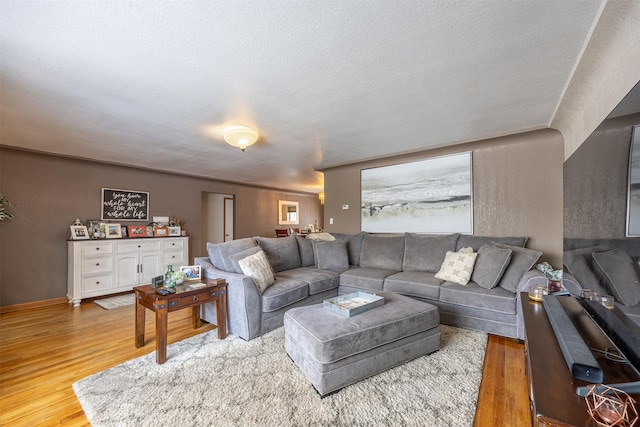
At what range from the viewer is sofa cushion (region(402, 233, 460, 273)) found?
11.1 ft

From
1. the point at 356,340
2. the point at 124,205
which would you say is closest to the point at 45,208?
the point at 124,205

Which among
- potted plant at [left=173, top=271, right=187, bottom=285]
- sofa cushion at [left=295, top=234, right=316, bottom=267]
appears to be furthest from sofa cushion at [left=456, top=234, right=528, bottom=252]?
potted plant at [left=173, top=271, right=187, bottom=285]

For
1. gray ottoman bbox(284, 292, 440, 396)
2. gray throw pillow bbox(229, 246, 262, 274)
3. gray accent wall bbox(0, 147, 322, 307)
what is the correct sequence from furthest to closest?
gray accent wall bbox(0, 147, 322, 307)
gray throw pillow bbox(229, 246, 262, 274)
gray ottoman bbox(284, 292, 440, 396)

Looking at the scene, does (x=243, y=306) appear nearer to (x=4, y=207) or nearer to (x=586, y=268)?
(x=586, y=268)

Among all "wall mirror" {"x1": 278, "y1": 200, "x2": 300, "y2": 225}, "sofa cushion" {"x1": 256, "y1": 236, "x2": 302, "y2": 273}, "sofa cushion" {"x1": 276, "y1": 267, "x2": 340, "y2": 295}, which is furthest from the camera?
"wall mirror" {"x1": 278, "y1": 200, "x2": 300, "y2": 225}

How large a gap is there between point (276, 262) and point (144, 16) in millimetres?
2748

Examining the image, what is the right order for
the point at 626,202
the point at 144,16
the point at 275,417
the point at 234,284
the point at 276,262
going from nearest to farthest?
the point at 626,202
the point at 144,16
the point at 275,417
the point at 234,284
the point at 276,262

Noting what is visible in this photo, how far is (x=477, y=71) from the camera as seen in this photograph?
6.23ft

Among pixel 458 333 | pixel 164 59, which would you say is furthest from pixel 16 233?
pixel 458 333

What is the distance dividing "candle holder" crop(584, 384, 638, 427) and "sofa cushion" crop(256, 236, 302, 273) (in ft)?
9.91

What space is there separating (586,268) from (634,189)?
0.76m

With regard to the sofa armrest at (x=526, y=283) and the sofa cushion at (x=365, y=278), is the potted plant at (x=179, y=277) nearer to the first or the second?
the sofa cushion at (x=365, y=278)

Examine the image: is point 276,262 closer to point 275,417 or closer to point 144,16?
point 275,417

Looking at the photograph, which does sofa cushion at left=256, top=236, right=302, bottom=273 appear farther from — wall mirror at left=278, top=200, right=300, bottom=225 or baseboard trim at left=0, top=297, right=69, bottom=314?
wall mirror at left=278, top=200, right=300, bottom=225
